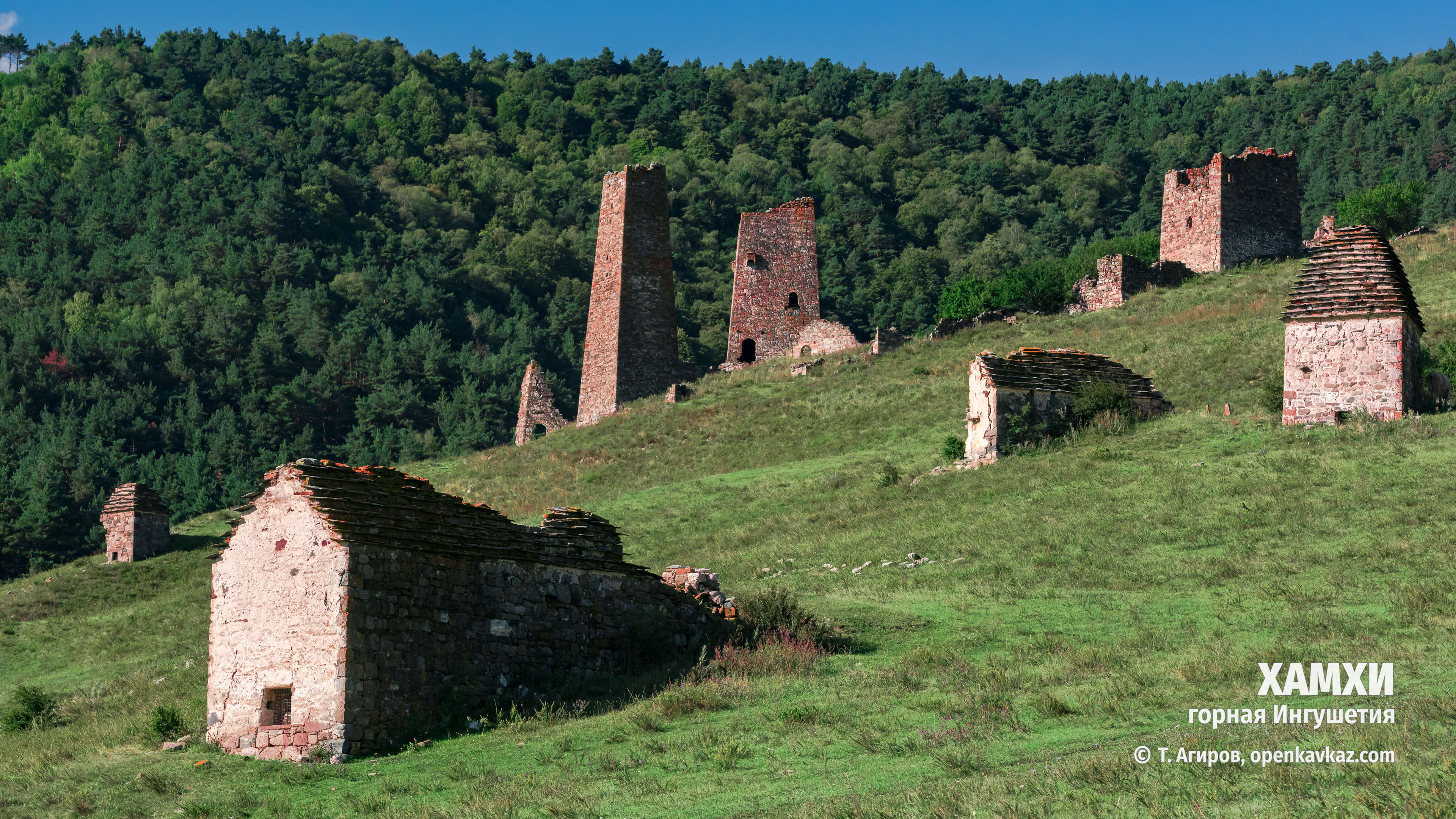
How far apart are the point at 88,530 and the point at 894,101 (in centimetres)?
7874

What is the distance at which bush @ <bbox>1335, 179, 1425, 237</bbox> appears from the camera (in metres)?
61.4

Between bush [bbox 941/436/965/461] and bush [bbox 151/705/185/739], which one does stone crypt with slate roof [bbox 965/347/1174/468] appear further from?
bush [bbox 151/705/185/739]

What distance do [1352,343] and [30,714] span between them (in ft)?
69.3

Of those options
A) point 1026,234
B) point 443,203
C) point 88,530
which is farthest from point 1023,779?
point 443,203

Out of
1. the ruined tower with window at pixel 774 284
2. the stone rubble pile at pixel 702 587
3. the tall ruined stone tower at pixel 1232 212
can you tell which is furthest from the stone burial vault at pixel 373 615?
the tall ruined stone tower at pixel 1232 212

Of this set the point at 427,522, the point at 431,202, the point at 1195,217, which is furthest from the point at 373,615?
the point at 431,202

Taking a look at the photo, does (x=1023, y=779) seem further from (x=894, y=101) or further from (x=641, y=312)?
(x=894, y=101)

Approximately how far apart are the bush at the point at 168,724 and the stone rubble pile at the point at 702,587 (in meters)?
5.67

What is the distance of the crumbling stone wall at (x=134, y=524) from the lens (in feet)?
115

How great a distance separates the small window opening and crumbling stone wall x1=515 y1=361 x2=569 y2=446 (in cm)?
3695

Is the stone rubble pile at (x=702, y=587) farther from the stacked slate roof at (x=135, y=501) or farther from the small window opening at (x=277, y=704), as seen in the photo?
the stacked slate roof at (x=135, y=501)

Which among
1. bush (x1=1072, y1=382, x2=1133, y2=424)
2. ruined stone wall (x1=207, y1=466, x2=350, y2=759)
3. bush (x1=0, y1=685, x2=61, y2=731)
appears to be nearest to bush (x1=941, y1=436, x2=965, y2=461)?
bush (x1=1072, y1=382, x2=1133, y2=424)

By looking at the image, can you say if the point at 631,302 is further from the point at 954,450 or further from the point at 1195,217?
the point at 954,450

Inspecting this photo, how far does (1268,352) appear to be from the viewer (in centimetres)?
3077
